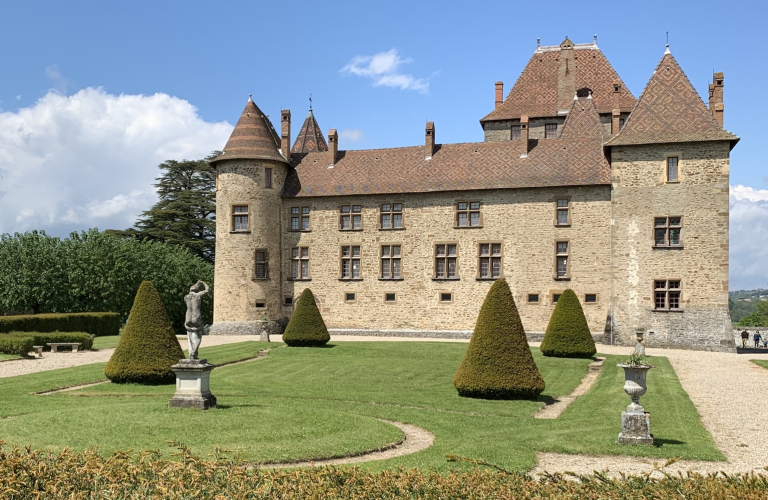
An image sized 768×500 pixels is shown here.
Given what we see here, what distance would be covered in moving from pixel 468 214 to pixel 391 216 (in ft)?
12.1

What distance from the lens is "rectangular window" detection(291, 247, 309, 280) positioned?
34.7 m

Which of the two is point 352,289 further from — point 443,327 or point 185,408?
point 185,408

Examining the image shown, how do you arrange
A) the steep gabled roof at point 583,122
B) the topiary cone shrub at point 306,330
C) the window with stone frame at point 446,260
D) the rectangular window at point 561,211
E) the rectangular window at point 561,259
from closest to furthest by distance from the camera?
the topiary cone shrub at point 306,330, the rectangular window at point 561,259, the rectangular window at point 561,211, the window with stone frame at point 446,260, the steep gabled roof at point 583,122

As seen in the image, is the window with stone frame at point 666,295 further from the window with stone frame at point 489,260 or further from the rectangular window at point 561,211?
the window with stone frame at point 489,260

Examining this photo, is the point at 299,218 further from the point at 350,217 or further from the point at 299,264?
the point at 350,217

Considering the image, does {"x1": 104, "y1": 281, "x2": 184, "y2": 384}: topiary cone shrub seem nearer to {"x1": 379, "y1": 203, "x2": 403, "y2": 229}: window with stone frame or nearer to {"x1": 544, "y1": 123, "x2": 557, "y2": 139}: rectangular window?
{"x1": 379, "y1": 203, "x2": 403, "y2": 229}: window with stone frame

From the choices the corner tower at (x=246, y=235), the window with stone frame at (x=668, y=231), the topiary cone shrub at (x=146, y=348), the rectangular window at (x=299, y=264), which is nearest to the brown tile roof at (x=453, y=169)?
the corner tower at (x=246, y=235)

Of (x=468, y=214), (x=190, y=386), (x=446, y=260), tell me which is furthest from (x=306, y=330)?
(x=190, y=386)

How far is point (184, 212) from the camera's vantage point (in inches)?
1898

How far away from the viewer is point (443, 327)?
32625 mm

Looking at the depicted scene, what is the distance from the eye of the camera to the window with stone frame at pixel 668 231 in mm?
28969

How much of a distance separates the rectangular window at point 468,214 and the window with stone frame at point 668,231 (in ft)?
24.8

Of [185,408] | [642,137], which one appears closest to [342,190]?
[642,137]

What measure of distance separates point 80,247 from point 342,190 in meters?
14.3
